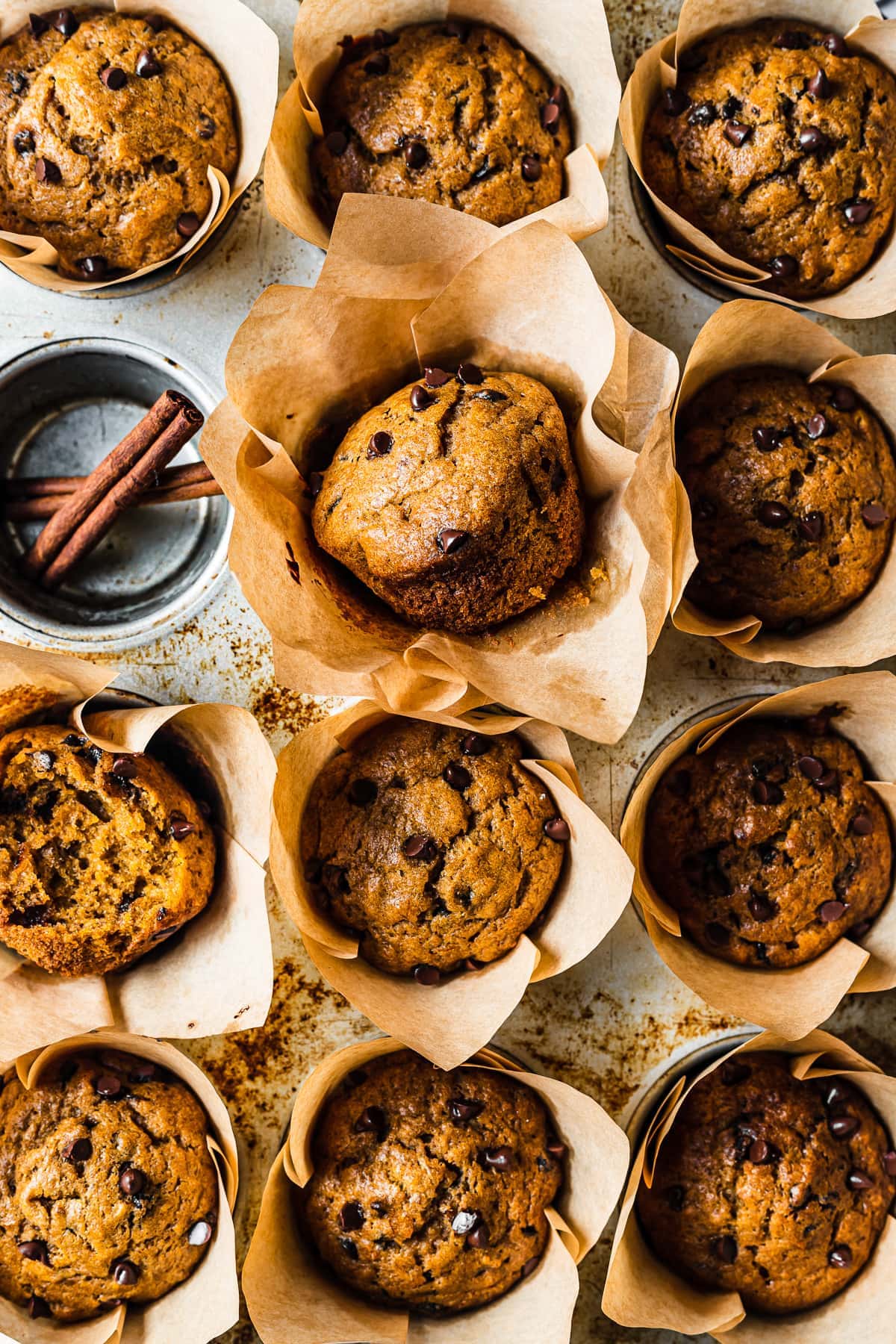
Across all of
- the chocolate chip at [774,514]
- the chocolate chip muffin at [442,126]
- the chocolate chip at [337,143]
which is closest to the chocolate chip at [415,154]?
the chocolate chip muffin at [442,126]

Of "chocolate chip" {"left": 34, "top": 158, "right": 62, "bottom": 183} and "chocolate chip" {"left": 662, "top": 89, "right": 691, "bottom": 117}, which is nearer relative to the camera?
"chocolate chip" {"left": 34, "top": 158, "right": 62, "bottom": 183}

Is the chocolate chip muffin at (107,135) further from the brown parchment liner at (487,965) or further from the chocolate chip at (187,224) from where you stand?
the brown parchment liner at (487,965)

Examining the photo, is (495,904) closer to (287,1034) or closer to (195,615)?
(287,1034)

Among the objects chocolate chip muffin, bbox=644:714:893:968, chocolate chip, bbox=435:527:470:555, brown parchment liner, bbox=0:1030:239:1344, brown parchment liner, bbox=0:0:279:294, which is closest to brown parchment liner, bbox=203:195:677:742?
chocolate chip, bbox=435:527:470:555

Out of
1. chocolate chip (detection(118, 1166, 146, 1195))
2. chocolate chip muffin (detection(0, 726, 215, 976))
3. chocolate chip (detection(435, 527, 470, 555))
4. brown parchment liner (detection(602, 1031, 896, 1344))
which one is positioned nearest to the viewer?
chocolate chip (detection(435, 527, 470, 555))

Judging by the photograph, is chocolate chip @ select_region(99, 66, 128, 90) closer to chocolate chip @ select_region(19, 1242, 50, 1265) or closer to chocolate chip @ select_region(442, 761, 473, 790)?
chocolate chip @ select_region(442, 761, 473, 790)

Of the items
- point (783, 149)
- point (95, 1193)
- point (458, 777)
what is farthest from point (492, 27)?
point (95, 1193)

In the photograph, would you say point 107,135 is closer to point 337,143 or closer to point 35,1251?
point 337,143
